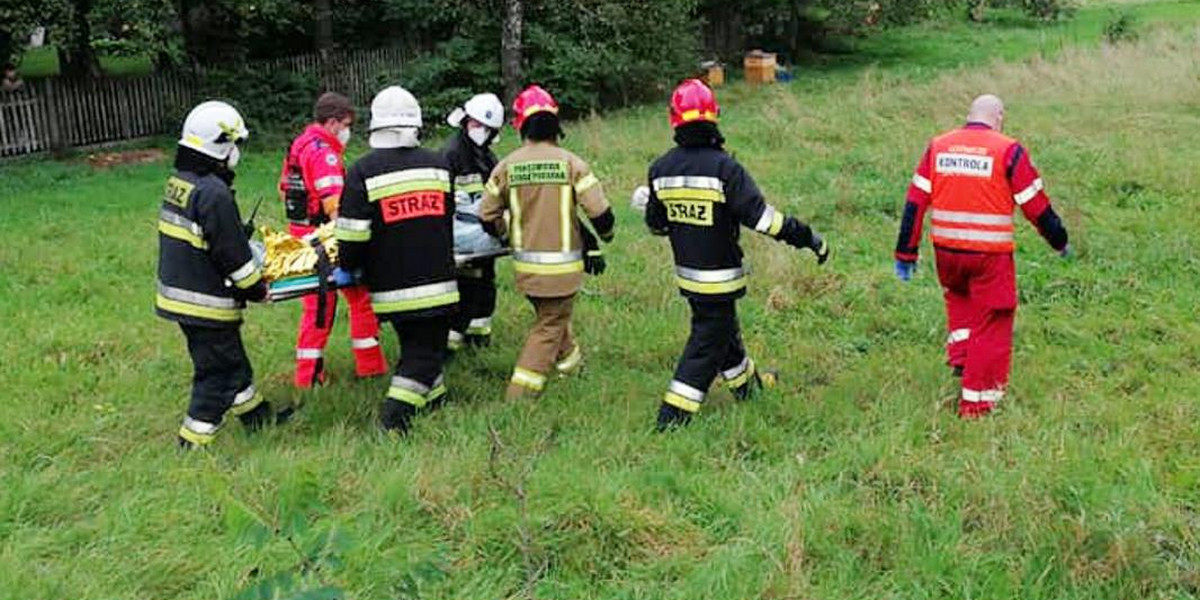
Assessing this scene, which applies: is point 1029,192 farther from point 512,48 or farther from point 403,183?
point 512,48

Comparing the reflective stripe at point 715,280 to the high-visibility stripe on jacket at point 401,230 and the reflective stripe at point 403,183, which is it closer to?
the high-visibility stripe on jacket at point 401,230

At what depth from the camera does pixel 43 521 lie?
4.48 meters

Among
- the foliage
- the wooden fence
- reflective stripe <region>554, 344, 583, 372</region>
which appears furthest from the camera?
the foliage

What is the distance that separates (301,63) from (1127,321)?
53.7 ft

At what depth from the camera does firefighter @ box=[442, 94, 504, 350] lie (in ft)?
21.3

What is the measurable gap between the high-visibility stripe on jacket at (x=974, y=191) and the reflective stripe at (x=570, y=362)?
7.46 ft

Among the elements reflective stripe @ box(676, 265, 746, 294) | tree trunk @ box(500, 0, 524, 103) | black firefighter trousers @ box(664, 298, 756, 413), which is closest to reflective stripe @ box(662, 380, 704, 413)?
black firefighter trousers @ box(664, 298, 756, 413)

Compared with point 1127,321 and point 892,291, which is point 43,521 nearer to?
point 892,291

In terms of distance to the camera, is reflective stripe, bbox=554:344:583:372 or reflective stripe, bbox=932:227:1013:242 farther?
reflective stripe, bbox=554:344:583:372

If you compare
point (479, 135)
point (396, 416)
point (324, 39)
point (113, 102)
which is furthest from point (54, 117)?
point (396, 416)

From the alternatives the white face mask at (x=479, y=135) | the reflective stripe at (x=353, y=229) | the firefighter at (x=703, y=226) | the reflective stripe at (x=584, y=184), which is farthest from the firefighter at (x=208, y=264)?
the firefighter at (x=703, y=226)

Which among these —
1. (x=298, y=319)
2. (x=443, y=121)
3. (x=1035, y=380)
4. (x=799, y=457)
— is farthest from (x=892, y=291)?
(x=443, y=121)

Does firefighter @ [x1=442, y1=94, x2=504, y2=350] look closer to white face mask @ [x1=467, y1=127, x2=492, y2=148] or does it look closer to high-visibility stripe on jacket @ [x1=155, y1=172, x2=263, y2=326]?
white face mask @ [x1=467, y1=127, x2=492, y2=148]

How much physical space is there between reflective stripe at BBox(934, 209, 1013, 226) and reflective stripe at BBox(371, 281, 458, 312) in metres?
2.64
